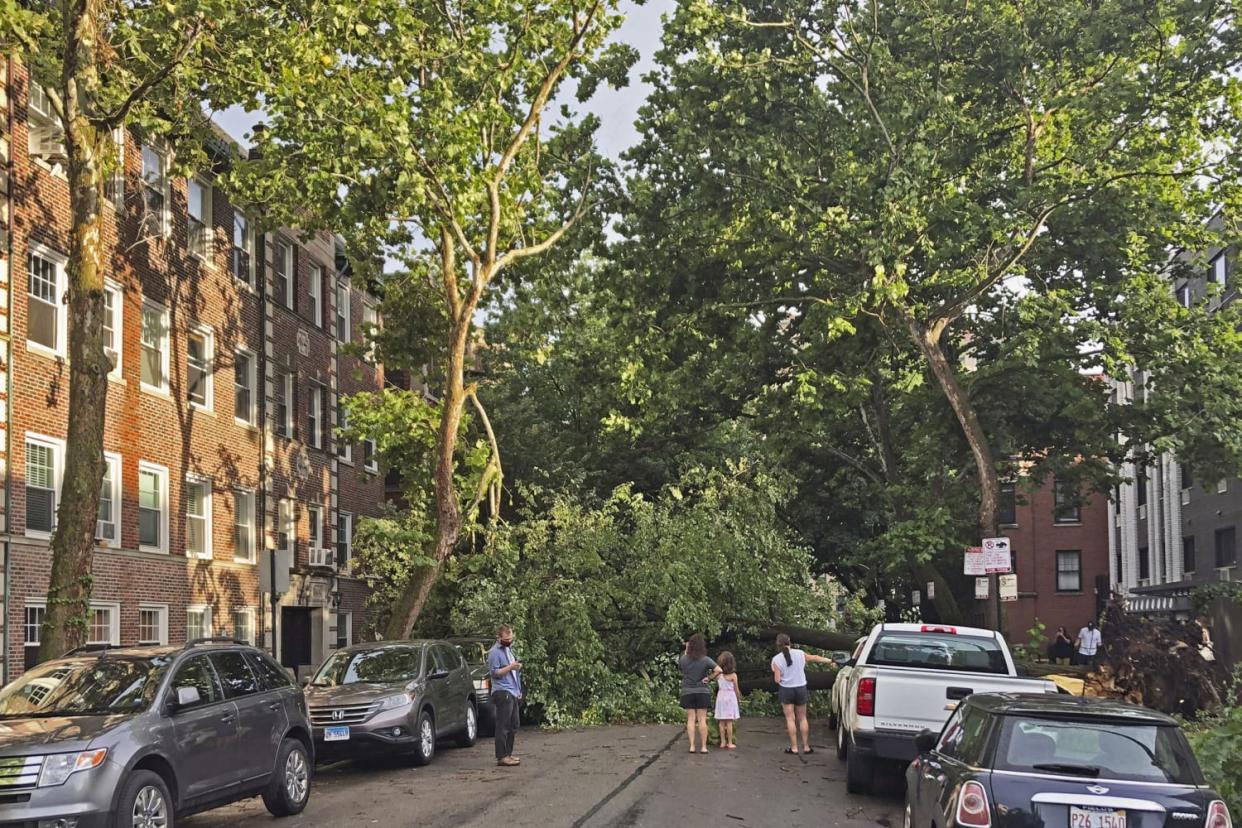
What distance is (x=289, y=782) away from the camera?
12648 mm

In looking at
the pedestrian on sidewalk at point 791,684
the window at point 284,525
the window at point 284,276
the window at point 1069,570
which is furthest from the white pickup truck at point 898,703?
the window at point 1069,570

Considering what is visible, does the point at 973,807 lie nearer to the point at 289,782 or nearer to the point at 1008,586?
the point at 289,782

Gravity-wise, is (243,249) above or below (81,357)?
above

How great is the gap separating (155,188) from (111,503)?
636 centimetres

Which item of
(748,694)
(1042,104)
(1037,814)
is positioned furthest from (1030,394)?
(1037,814)

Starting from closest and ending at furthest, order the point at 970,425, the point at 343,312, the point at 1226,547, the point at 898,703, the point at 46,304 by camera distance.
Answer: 1. the point at 898,703
2. the point at 46,304
3. the point at 970,425
4. the point at 343,312
5. the point at 1226,547

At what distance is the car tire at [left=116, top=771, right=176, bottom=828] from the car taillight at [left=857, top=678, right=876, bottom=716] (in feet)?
22.2

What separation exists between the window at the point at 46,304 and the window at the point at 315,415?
12.3 metres

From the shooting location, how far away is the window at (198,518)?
27.6m

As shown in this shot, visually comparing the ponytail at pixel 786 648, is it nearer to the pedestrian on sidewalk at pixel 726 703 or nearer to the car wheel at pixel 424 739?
the pedestrian on sidewalk at pixel 726 703

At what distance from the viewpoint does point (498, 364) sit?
42531 millimetres

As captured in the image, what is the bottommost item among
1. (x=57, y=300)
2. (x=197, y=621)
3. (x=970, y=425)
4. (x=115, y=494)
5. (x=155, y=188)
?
(x=197, y=621)

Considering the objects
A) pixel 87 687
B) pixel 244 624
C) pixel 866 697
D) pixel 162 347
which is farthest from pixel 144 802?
pixel 244 624

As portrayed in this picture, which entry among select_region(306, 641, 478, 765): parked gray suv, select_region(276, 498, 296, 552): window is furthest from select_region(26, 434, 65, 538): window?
select_region(276, 498, 296, 552): window
